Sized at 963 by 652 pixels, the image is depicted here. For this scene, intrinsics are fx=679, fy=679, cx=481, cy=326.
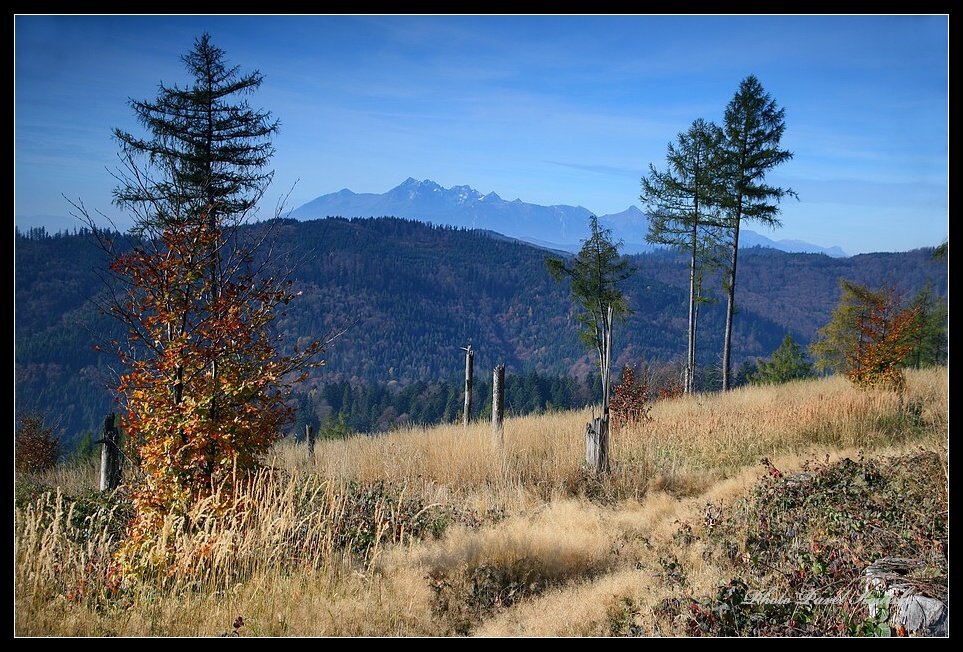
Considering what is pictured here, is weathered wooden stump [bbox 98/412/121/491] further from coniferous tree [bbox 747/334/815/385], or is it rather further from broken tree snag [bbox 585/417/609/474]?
coniferous tree [bbox 747/334/815/385]

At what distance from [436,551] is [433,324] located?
172 metres

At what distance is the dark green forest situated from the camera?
9150 cm

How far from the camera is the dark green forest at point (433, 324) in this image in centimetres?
9150

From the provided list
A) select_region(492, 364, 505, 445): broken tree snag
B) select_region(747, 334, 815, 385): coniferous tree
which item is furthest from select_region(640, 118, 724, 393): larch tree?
select_region(747, 334, 815, 385): coniferous tree

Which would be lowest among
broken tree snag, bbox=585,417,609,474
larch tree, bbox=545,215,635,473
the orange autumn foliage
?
broken tree snag, bbox=585,417,609,474

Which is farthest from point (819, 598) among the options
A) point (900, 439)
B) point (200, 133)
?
point (200, 133)

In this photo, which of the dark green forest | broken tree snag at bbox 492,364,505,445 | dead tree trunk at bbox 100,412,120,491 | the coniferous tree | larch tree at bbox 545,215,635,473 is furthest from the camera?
the dark green forest

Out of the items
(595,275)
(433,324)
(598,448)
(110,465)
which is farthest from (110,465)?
(433,324)

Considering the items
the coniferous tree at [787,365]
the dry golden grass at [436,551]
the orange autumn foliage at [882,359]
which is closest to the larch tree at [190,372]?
the dry golden grass at [436,551]

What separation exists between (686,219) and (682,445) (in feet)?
36.8

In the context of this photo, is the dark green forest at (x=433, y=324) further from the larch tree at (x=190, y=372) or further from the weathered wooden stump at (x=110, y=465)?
the larch tree at (x=190, y=372)

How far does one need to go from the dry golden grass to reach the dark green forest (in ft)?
190

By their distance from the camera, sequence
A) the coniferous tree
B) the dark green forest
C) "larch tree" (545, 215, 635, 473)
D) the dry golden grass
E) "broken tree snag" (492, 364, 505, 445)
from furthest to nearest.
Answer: the dark green forest, the coniferous tree, "larch tree" (545, 215, 635, 473), "broken tree snag" (492, 364, 505, 445), the dry golden grass
